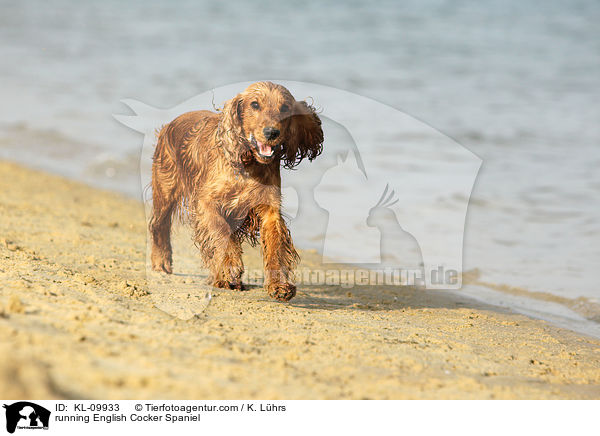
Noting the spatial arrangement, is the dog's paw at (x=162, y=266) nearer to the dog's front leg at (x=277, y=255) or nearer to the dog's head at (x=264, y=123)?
the dog's front leg at (x=277, y=255)

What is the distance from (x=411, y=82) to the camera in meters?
15.3

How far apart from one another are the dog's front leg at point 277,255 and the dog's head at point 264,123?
39 cm

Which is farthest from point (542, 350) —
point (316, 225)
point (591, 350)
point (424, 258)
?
point (316, 225)

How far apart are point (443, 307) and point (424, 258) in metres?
1.42

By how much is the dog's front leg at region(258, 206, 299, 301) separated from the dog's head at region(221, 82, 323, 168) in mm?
395

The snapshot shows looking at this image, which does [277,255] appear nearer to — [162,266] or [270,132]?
[270,132]

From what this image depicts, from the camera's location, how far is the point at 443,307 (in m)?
5.23

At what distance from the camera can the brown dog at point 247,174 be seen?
4.32 m

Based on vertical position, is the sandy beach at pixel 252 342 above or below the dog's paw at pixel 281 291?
below

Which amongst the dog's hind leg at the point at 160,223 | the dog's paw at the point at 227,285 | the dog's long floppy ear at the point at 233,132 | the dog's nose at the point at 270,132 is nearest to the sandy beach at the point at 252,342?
the dog's paw at the point at 227,285

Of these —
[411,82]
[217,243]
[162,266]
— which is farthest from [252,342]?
[411,82]

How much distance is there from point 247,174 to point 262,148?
0.27 meters

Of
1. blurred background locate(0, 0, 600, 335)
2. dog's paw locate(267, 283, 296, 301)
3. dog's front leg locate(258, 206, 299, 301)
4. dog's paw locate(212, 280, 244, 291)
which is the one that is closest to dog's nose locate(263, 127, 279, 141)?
dog's front leg locate(258, 206, 299, 301)

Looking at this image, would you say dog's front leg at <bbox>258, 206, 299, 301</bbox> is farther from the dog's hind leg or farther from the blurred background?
the blurred background
